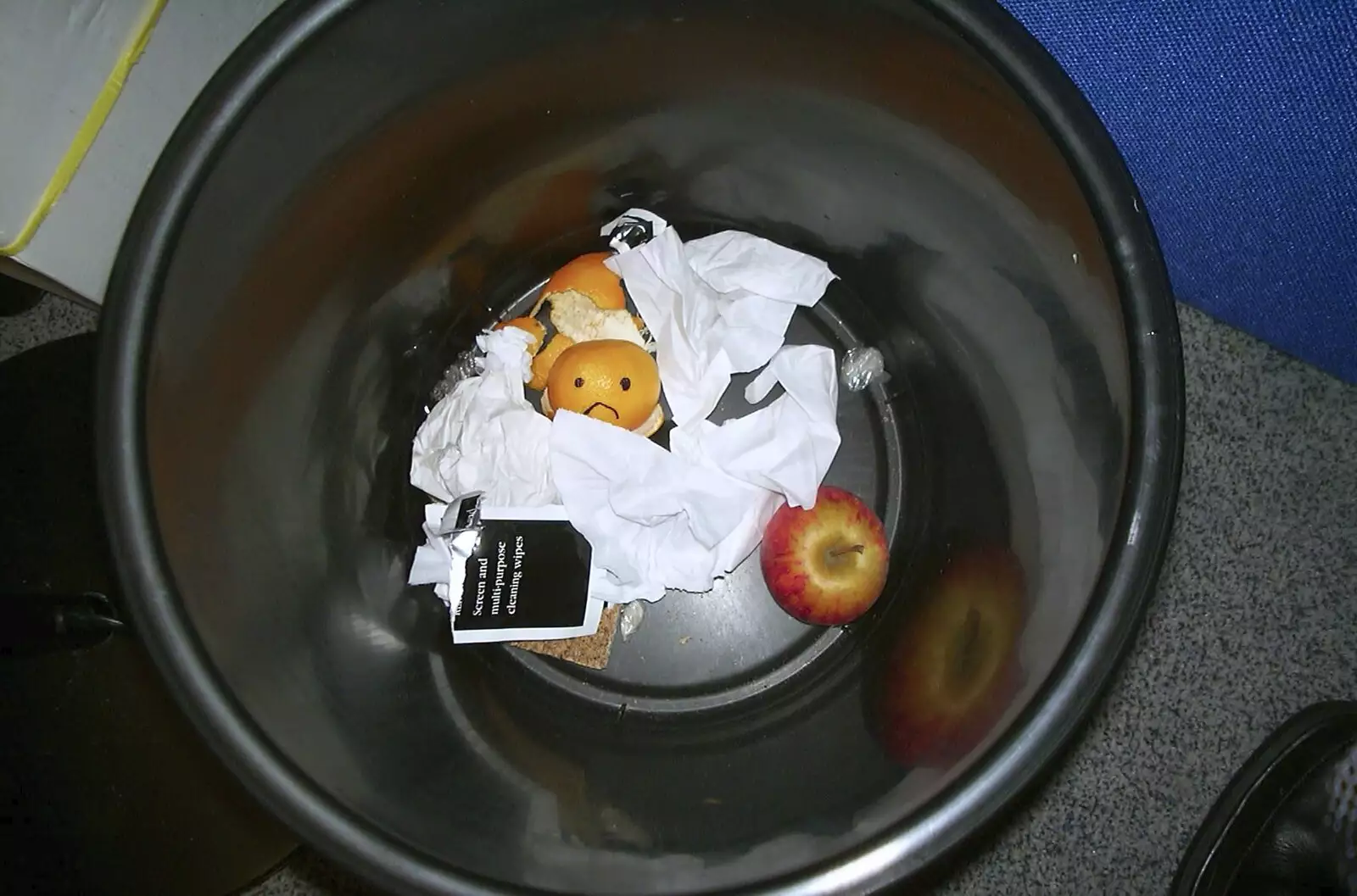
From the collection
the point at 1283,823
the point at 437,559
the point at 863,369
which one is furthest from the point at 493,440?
the point at 1283,823

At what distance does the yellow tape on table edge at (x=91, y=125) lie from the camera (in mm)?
720

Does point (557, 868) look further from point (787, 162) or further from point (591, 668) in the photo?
point (787, 162)

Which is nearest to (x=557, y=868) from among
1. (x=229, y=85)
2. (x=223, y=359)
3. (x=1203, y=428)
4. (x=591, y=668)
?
(x=591, y=668)

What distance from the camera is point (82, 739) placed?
2.90 feet

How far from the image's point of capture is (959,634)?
753 millimetres

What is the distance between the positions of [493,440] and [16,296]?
0.62m

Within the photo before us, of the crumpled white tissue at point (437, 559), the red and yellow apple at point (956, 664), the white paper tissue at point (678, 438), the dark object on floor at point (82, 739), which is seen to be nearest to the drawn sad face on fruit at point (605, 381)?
the white paper tissue at point (678, 438)

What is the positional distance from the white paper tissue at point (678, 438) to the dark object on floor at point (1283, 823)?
21.0 inches

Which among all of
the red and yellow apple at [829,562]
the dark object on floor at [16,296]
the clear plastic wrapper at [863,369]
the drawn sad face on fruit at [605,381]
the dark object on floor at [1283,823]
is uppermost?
the dark object on floor at [16,296]

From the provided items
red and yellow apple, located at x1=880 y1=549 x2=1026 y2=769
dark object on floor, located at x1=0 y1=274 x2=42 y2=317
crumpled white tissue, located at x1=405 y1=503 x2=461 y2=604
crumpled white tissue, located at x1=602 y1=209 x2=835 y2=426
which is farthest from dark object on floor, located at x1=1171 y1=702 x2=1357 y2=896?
dark object on floor, located at x1=0 y1=274 x2=42 y2=317

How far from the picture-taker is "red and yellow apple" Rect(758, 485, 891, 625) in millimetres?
811

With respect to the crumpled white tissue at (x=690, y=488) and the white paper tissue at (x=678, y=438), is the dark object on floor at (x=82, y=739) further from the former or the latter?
the crumpled white tissue at (x=690, y=488)

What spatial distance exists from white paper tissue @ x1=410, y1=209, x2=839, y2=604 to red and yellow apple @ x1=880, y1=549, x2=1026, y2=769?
16 centimetres

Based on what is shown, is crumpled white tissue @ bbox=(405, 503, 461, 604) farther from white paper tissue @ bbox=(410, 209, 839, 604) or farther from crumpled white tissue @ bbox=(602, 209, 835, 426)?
crumpled white tissue @ bbox=(602, 209, 835, 426)
